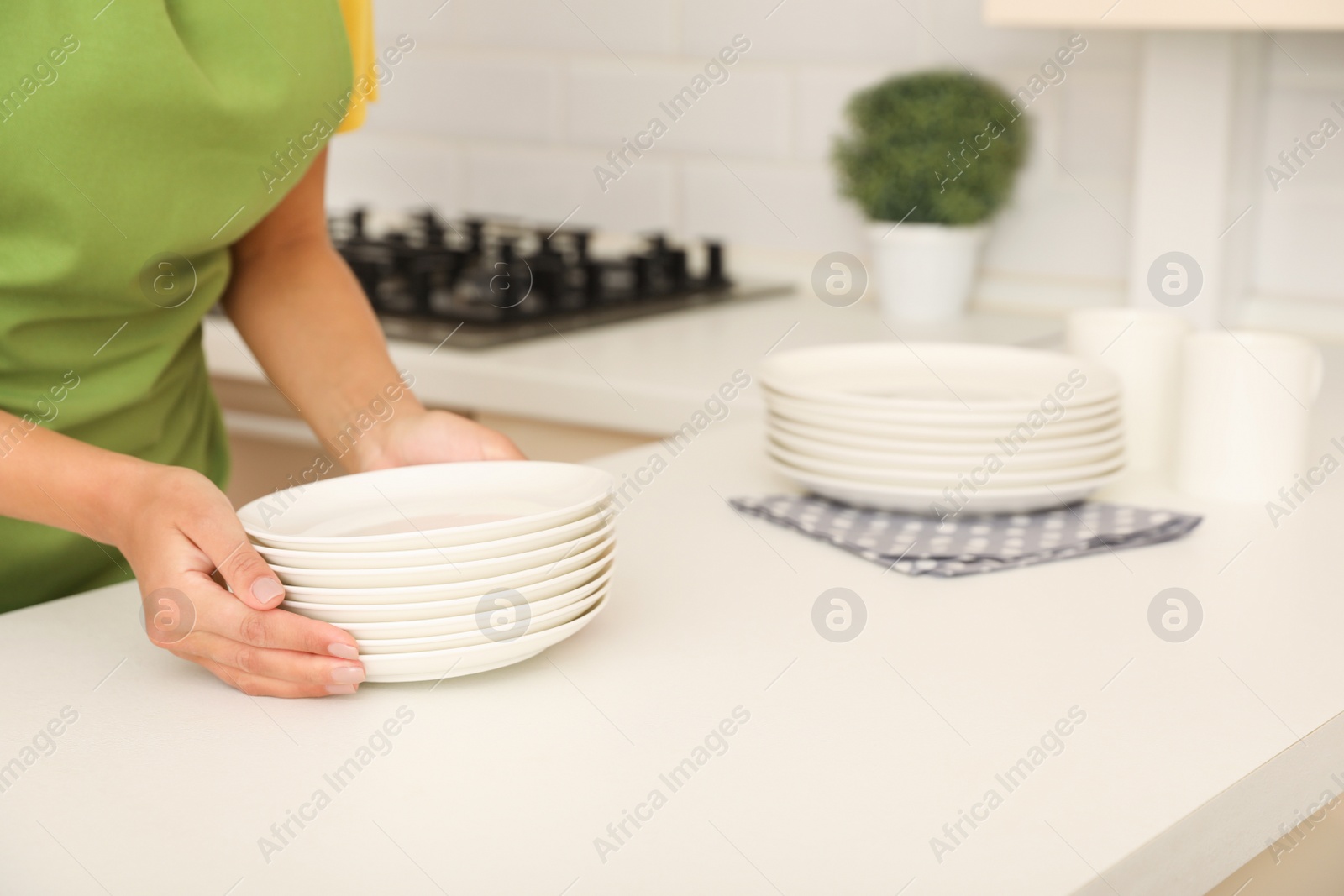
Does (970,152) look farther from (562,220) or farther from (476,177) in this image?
(476,177)

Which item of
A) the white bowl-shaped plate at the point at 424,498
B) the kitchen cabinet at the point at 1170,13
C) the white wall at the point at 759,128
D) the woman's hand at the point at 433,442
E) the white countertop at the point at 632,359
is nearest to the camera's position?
the white bowl-shaped plate at the point at 424,498

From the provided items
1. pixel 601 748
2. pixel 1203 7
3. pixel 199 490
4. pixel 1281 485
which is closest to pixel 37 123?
pixel 199 490

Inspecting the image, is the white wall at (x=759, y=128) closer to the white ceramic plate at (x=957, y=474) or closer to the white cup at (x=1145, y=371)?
the white cup at (x=1145, y=371)

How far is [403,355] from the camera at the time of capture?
5.52ft

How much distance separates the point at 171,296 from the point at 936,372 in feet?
2.08

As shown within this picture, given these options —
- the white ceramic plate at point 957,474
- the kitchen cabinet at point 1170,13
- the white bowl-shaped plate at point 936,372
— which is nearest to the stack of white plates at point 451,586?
the white ceramic plate at point 957,474

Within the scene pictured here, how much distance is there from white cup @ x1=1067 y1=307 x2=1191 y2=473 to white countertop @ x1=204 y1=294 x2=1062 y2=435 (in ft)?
1.27

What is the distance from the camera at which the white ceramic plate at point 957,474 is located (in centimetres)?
104

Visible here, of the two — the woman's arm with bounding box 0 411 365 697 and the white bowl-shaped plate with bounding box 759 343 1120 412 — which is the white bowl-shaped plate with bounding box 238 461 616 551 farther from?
the white bowl-shaped plate with bounding box 759 343 1120 412

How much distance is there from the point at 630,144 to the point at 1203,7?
993 millimetres

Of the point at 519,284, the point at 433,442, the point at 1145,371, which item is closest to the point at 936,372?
the point at 1145,371

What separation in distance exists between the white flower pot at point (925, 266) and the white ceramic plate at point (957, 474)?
2.73 ft

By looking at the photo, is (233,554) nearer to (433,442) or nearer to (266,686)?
(266,686)

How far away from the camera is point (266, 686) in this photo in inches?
29.1
